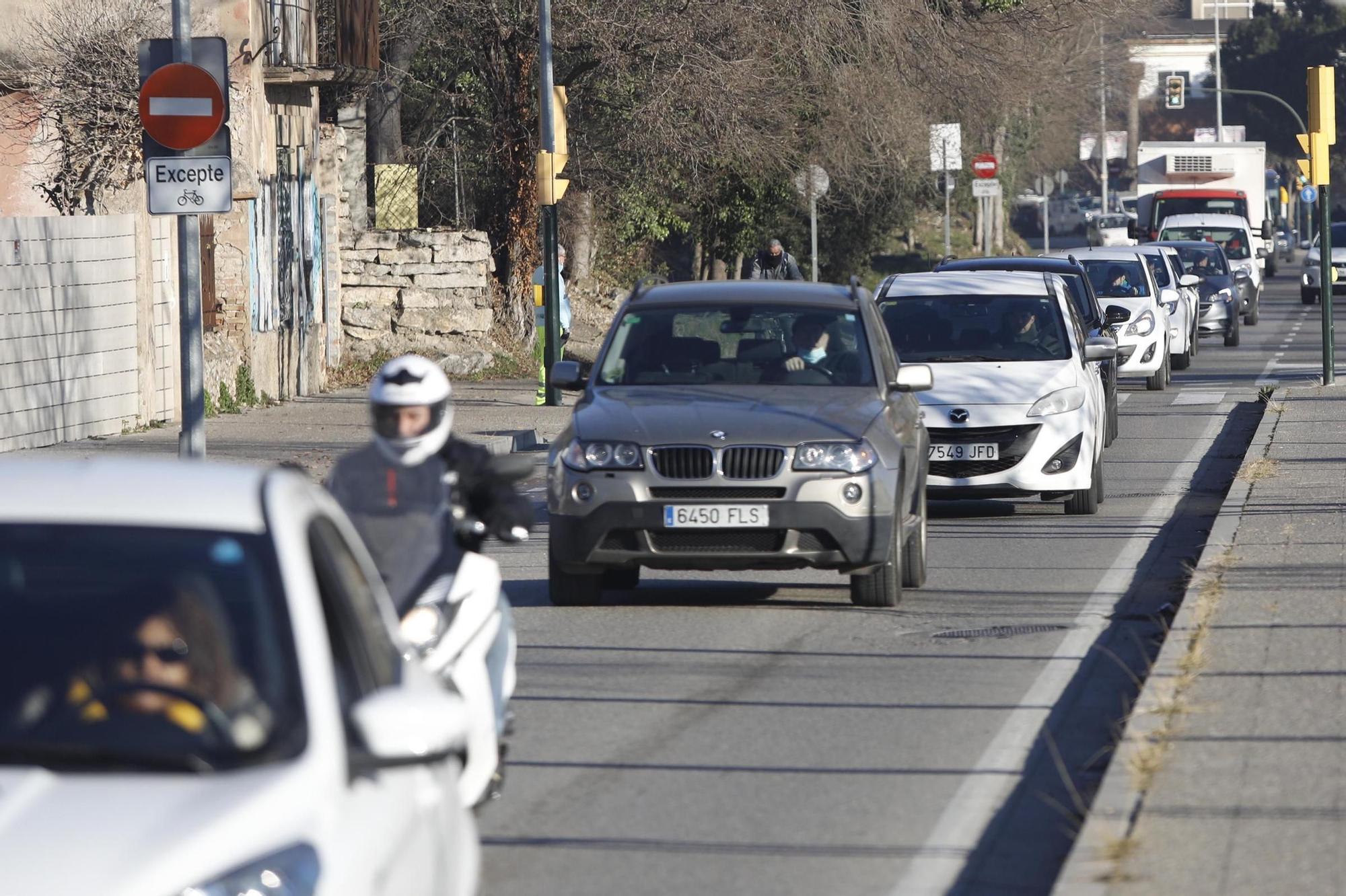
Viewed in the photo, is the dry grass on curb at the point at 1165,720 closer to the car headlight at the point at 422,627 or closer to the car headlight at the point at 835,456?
the car headlight at the point at 835,456

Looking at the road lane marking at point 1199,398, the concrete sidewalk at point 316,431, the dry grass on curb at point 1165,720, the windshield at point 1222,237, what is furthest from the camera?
the windshield at point 1222,237

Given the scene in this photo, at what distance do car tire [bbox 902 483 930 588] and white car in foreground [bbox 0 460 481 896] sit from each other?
7.43m

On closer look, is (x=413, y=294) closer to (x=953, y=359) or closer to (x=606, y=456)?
(x=953, y=359)

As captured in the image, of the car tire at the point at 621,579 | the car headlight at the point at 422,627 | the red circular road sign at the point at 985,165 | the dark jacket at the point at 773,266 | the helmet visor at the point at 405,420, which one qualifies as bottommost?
the car tire at the point at 621,579

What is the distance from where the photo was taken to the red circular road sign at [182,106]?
40.2 ft

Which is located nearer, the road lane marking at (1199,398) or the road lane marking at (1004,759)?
the road lane marking at (1004,759)

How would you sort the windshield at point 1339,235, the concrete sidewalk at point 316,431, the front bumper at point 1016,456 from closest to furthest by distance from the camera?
the front bumper at point 1016,456
the concrete sidewalk at point 316,431
the windshield at point 1339,235

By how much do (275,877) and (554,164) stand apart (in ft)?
66.0

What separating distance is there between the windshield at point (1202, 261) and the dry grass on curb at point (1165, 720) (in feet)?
87.9

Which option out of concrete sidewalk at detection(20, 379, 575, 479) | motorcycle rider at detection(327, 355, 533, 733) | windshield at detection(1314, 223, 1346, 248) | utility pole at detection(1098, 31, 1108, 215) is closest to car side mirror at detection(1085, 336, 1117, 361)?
concrete sidewalk at detection(20, 379, 575, 479)

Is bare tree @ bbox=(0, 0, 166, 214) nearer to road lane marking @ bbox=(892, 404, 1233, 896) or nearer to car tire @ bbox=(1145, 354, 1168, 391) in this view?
car tire @ bbox=(1145, 354, 1168, 391)

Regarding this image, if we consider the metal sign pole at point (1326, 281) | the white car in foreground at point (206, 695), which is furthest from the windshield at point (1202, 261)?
the white car in foreground at point (206, 695)

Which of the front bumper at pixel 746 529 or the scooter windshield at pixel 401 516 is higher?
the scooter windshield at pixel 401 516

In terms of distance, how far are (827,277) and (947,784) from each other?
4474cm
